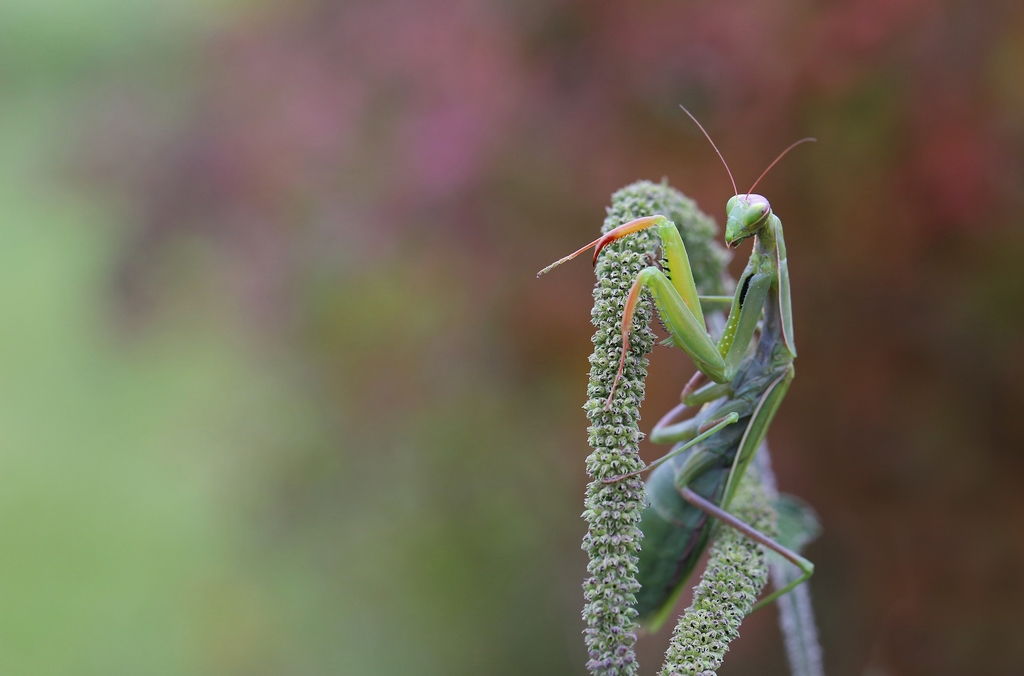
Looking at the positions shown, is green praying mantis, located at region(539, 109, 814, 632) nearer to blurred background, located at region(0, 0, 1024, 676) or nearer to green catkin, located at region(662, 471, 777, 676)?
green catkin, located at region(662, 471, 777, 676)

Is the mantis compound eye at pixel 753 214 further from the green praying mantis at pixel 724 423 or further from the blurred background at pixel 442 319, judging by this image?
the blurred background at pixel 442 319

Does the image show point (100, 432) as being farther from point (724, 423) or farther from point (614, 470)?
point (614, 470)

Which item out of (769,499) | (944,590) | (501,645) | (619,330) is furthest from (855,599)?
(619,330)

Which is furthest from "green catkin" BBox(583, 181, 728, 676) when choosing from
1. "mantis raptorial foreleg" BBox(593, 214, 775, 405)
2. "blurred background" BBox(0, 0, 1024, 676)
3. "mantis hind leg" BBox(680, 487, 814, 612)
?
"blurred background" BBox(0, 0, 1024, 676)

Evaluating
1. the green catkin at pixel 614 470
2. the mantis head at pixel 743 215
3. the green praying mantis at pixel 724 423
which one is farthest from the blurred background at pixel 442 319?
the green catkin at pixel 614 470

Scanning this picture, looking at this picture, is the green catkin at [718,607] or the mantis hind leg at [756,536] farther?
the mantis hind leg at [756,536]
